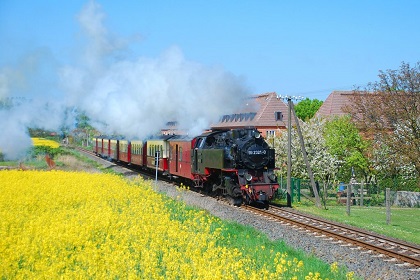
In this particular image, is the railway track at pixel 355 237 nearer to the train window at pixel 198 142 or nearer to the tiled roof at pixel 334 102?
the train window at pixel 198 142

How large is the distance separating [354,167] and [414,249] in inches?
1078

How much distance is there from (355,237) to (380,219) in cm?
906

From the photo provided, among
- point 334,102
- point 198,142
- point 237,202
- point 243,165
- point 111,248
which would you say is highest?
point 334,102

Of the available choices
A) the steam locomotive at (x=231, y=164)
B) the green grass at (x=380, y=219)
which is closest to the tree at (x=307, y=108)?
the green grass at (x=380, y=219)

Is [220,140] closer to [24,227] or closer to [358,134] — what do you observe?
[24,227]

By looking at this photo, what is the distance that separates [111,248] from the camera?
35.4 feet

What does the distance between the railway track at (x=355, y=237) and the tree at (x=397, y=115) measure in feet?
A: 45.4

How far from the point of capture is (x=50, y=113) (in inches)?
1539

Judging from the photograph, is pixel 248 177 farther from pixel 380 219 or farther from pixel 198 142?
pixel 380 219

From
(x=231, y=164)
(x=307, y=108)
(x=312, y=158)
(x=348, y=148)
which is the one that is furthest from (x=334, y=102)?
(x=231, y=164)

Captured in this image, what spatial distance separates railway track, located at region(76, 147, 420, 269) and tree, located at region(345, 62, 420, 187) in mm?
13959

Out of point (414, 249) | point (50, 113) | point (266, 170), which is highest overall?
point (50, 113)

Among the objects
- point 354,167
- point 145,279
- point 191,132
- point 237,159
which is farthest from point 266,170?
point 354,167

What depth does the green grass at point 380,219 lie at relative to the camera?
748 inches
